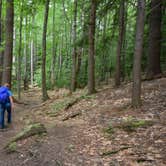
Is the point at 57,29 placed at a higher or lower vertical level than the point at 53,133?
higher

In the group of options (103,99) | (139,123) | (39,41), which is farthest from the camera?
(39,41)

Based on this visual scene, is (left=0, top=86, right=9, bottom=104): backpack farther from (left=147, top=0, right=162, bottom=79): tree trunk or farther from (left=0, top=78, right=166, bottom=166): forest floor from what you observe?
(left=147, top=0, right=162, bottom=79): tree trunk

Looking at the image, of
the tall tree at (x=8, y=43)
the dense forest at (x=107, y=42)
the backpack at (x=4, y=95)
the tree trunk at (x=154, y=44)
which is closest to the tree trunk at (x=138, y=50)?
the dense forest at (x=107, y=42)

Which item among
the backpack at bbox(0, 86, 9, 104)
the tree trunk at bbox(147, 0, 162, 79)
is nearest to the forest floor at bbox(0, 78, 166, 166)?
the backpack at bbox(0, 86, 9, 104)

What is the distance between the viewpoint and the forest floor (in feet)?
20.6

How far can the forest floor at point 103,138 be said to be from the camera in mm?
6281

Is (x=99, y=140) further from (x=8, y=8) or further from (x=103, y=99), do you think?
(x=8, y=8)

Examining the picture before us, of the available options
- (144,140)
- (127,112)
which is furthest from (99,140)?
(127,112)

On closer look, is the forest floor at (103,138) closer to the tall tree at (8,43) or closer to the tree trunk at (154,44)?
the tree trunk at (154,44)

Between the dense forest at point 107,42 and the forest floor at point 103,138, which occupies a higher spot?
the dense forest at point 107,42

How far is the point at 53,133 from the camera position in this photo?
8.84 m

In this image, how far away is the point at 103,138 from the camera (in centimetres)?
761

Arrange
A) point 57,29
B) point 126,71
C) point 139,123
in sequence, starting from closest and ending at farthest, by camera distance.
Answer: point 139,123
point 126,71
point 57,29

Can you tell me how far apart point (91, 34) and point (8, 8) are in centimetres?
462
